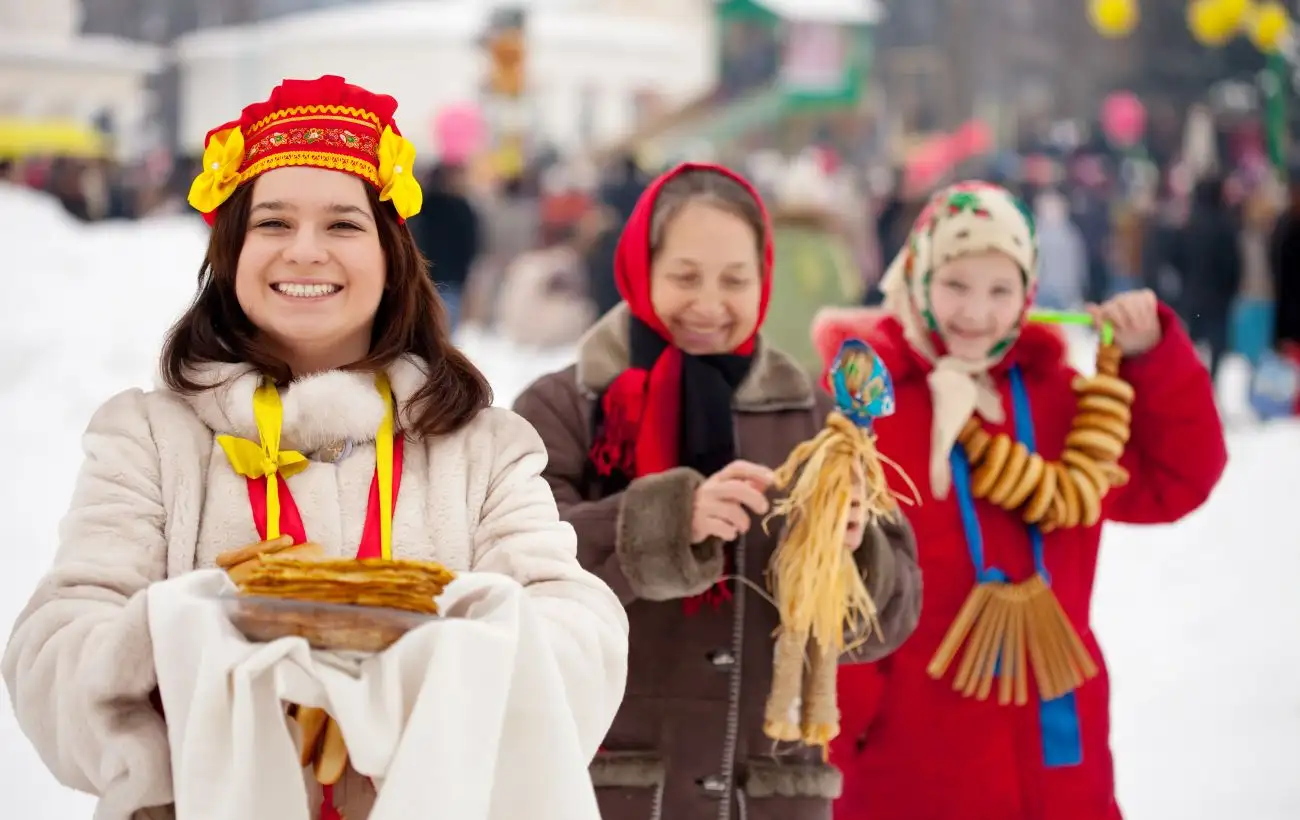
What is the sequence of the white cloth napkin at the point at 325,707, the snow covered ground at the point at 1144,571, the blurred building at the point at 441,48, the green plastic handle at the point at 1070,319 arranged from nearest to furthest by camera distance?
the white cloth napkin at the point at 325,707
the green plastic handle at the point at 1070,319
the snow covered ground at the point at 1144,571
the blurred building at the point at 441,48

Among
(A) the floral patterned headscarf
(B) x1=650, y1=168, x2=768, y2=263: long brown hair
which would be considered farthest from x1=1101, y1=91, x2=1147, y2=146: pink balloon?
(B) x1=650, y1=168, x2=768, y2=263: long brown hair

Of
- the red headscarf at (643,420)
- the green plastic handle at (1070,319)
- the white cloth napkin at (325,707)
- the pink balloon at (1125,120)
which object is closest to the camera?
the white cloth napkin at (325,707)

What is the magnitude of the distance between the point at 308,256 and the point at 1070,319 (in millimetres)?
1711

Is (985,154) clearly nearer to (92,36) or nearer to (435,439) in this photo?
(92,36)

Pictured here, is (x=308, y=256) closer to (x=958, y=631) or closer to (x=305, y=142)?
(x=305, y=142)

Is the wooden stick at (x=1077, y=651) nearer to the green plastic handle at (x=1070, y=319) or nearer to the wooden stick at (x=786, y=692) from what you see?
the green plastic handle at (x=1070, y=319)

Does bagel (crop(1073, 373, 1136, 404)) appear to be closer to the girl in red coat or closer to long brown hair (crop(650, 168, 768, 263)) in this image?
the girl in red coat

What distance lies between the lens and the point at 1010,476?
2.81 metres

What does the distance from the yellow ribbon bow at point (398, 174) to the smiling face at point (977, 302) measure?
1.27m

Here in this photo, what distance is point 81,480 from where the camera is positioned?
5.78ft

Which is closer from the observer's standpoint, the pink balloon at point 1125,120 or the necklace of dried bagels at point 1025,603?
the necklace of dried bagels at point 1025,603

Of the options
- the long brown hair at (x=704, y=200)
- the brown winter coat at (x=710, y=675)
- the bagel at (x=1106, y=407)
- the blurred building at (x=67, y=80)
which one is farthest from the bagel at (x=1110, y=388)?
the blurred building at (x=67, y=80)

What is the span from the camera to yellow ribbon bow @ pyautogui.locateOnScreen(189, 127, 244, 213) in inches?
72.7

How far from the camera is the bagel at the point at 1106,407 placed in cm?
288
